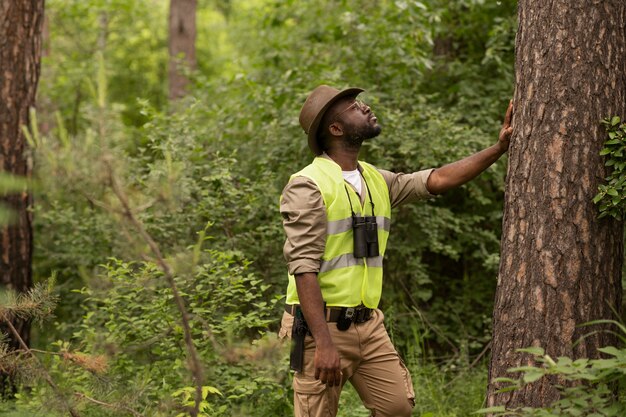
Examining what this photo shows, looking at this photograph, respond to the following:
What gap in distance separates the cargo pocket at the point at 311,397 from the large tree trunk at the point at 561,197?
2.93 ft

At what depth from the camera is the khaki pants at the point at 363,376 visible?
13.9 ft

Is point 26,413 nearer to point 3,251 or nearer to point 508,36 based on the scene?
point 3,251

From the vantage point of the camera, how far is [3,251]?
702 cm

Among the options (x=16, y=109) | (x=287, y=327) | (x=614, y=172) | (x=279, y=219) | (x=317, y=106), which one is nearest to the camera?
(x=614, y=172)

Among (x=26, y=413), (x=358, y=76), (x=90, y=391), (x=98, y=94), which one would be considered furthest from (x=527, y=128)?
(x=358, y=76)

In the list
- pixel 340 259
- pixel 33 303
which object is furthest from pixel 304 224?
pixel 33 303

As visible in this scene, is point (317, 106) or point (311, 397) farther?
point (317, 106)

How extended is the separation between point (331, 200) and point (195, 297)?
7.06ft

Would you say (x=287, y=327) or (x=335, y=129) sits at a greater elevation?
(x=335, y=129)

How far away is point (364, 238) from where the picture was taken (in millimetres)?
4262

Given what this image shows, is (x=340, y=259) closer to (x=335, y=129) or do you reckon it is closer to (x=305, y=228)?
(x=305, y=228)

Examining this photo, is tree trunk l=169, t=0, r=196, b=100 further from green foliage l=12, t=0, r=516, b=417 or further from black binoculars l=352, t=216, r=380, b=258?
black binoculars l=352, t=216, r=380, b=258

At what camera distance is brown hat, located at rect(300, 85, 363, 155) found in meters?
4.46

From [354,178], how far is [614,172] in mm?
1351
